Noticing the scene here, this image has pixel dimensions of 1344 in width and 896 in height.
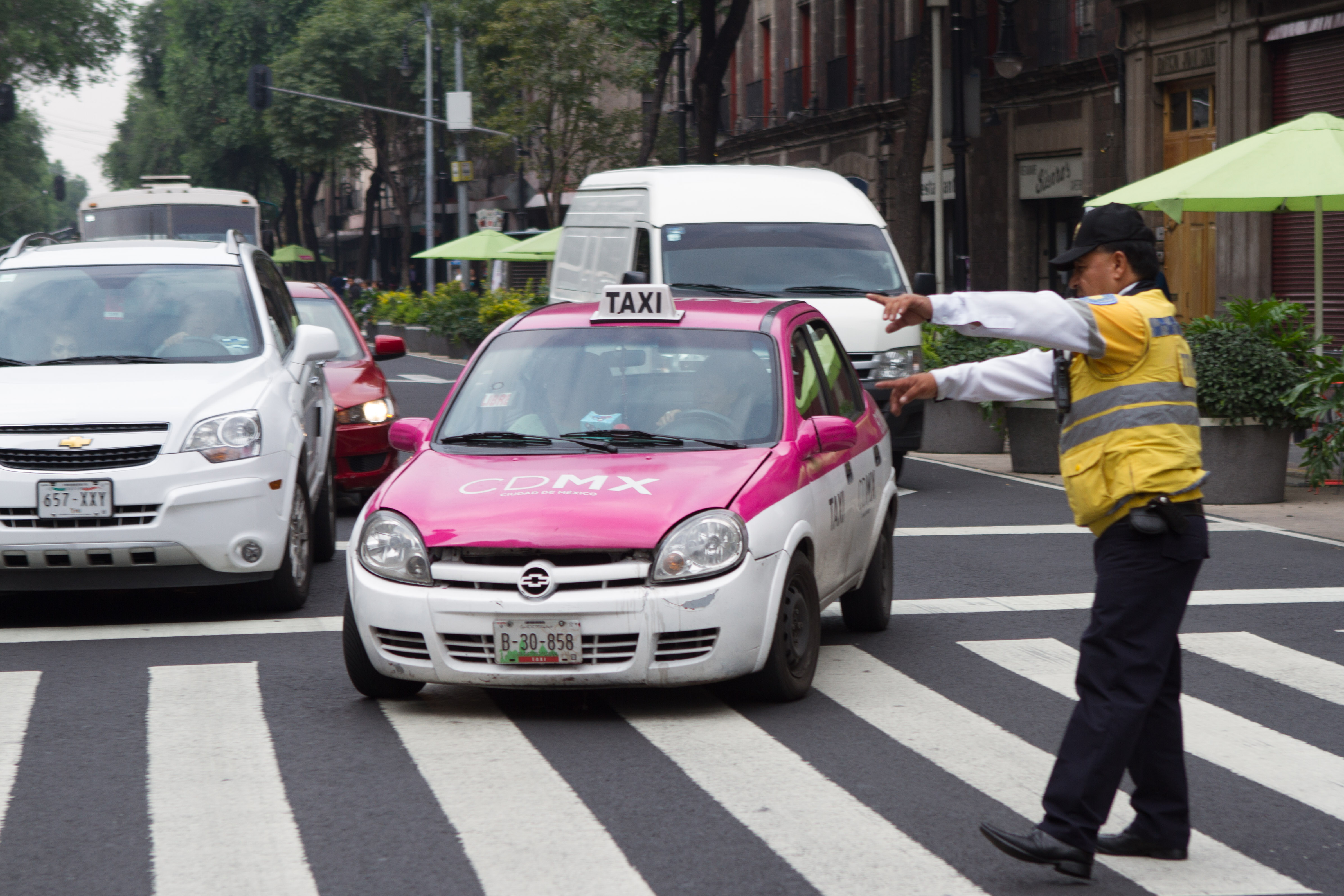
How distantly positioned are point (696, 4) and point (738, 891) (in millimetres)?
29521

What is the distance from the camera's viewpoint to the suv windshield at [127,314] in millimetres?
8836

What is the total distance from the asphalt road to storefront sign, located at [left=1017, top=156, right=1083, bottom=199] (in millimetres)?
20268

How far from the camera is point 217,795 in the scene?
534 centimetres

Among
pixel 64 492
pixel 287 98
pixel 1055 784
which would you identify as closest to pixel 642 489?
pixel 1055 784

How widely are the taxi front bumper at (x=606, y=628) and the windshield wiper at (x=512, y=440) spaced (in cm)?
86

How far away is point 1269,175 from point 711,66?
727 inches

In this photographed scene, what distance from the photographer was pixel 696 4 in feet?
107

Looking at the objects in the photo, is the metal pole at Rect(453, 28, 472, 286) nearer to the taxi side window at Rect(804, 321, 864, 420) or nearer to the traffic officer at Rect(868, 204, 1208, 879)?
the taxi side window at Rect(804, 321, 864, 420)

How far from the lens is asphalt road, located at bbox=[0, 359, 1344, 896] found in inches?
181

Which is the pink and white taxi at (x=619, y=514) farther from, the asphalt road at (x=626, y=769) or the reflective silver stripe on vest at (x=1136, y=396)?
the reflective silver stripe on vest at (x=1136, y=396)

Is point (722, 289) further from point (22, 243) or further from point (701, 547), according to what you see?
point (701, 547)

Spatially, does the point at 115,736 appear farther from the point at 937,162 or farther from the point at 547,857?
the point at 937,162

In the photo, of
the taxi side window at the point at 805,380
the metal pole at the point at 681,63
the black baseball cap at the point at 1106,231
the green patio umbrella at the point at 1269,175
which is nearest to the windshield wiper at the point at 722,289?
the green patio umbrella at the point at 1269,175

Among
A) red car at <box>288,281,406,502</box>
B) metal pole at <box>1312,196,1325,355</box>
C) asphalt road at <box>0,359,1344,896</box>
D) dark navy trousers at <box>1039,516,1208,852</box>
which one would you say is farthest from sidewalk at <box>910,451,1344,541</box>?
dark navy trousers at <box>1039,516,1208,852</box>
